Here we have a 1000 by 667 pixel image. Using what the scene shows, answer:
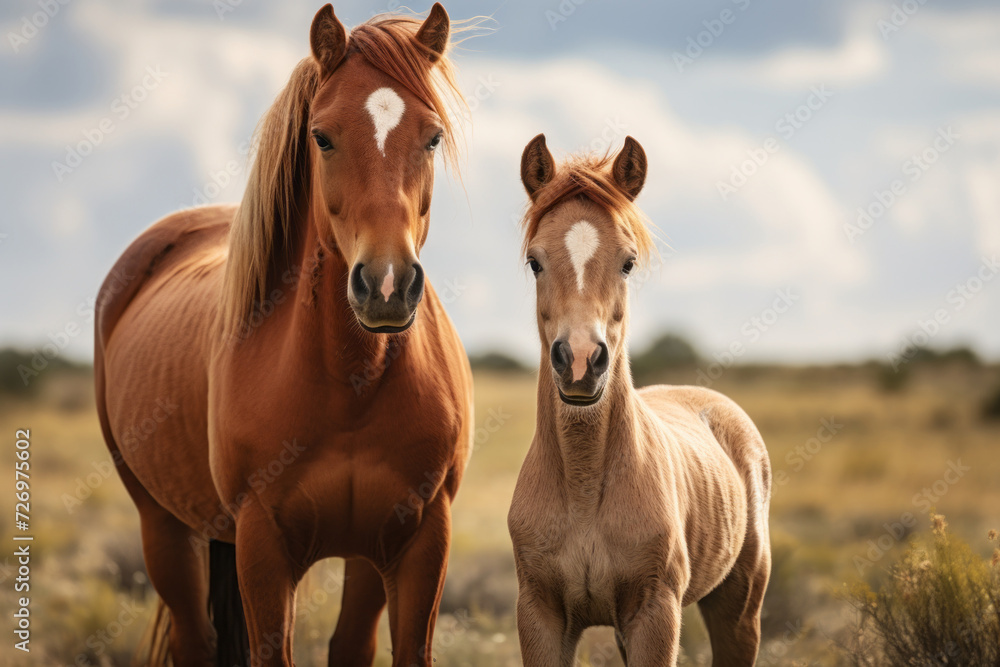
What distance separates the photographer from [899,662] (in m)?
4.49

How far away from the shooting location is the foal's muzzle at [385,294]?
8.77 ft

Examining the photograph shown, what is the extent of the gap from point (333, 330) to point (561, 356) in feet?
3.30

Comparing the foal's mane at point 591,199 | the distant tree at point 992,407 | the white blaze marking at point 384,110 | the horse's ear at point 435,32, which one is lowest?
the foal's mane at point 591,199

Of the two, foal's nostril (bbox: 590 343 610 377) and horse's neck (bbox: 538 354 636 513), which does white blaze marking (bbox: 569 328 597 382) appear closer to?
foal's nostril (bbox: 590 343 610 377)

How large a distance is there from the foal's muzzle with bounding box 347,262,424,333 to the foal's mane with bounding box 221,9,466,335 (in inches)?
32.0

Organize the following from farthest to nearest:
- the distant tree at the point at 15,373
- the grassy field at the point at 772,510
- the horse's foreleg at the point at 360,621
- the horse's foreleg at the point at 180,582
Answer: the distant tree at the point at 15,373, the grassy field at the point at 772,510, the horse's foreleg at the point at 180,582, the horse's foreleg at the point at 360,621

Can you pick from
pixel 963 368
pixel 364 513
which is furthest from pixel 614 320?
pixel 963 368

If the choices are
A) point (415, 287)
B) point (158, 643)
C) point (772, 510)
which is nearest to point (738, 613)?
point (415, 287)

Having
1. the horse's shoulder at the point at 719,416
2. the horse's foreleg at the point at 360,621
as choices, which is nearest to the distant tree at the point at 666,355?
the horse's shoulder at the point at 719,416

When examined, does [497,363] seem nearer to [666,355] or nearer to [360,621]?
[666,355]

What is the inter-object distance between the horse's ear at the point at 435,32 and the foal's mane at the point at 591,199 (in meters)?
0.70

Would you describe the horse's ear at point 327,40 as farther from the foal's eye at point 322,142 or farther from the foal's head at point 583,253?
the foal's head at point 583,253

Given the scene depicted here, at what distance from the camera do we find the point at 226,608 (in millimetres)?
4805

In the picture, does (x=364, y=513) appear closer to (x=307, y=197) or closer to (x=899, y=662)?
(x=307, y=197)
